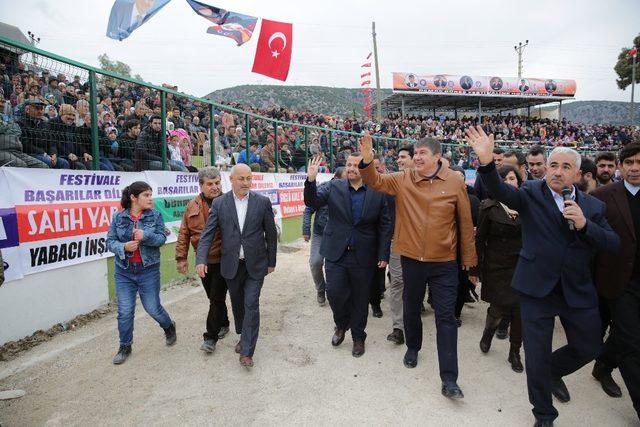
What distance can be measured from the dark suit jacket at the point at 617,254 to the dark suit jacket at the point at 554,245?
0.20m

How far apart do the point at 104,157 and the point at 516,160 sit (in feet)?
16.5

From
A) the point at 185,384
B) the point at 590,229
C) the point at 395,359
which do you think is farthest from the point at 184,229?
the point at 590,229

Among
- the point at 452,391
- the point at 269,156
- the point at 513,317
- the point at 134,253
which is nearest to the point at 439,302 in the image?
the point at 452,391

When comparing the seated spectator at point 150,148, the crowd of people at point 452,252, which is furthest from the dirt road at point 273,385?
the seated spectator at point 150,148

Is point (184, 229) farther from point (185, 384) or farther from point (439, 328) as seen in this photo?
point (439, 328)

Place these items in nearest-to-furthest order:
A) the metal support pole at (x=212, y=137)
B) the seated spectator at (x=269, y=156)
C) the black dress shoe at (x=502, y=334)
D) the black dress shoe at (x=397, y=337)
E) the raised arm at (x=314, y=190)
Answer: the raised arm at (x=314, y=190), the black dress shoe at (x=397, y=337), the black dress shoe at (x=502, y=334), the metal support pole at (x=212, y=137), the seated spectator at (x=269, y=156)

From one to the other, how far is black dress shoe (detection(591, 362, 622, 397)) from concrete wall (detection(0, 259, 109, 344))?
17.2 feet

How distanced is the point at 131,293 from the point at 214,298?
78 centimetres

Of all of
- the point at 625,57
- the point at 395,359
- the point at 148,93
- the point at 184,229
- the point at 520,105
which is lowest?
the point at 395,359

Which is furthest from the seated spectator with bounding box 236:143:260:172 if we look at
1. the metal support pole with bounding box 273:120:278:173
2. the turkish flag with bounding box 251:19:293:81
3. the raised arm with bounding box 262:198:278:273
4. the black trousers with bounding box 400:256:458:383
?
the black trousers with bounding box 400:256:458:383

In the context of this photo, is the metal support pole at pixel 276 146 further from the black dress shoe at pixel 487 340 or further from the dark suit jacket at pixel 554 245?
the dark suit jacket at pixel 554 245

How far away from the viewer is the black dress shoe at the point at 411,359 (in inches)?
136

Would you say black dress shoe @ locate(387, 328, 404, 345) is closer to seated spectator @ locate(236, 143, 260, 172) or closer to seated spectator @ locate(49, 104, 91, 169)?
seated spectator @ locate(49, 104, 91, 169)

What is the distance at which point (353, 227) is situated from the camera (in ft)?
12.2
